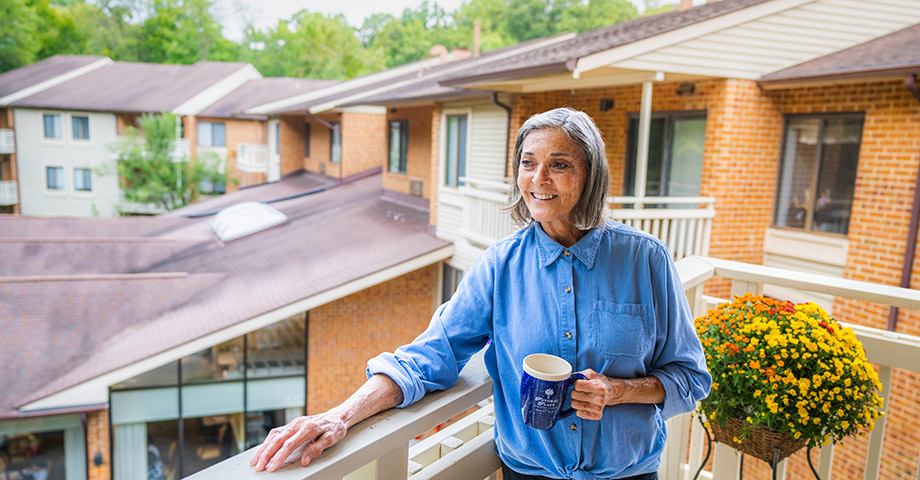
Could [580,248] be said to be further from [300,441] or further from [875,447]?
[875,447]

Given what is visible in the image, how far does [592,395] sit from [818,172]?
318 inches

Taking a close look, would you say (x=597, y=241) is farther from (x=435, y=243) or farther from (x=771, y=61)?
(x=435, y=243)

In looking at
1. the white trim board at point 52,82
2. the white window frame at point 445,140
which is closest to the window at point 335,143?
the white window frame at point 445,140

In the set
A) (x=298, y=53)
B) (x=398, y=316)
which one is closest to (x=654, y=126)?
(x=398, y=316)

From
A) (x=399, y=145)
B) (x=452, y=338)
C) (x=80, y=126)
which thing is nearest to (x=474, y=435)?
(x=452, y=338)

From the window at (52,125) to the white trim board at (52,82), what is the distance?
152 cm

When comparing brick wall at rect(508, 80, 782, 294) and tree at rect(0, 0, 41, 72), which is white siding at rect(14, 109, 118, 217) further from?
brick wall at rect(508, 80, 782, 294)

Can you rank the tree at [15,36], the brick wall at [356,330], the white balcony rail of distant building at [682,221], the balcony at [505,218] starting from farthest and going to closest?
the tree at [15,36] < the brick wall at [356,330] < the balcony at [505,218] < the white balcony rail of distant building at [682,221]

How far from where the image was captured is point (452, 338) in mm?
1707

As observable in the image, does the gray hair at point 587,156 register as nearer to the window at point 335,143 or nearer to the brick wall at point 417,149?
the brick wall at point 417,149

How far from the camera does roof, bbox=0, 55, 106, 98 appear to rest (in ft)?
109

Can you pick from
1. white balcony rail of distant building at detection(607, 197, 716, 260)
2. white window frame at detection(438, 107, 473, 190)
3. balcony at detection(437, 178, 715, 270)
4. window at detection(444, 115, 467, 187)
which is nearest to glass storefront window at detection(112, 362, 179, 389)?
balcony at detection(437, 178, 715, 270)

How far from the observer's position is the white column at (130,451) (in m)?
10.4

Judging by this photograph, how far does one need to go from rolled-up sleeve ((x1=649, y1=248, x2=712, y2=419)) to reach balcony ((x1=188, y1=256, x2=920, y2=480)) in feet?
1.55
